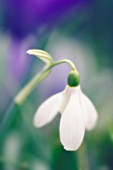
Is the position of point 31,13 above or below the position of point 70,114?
above

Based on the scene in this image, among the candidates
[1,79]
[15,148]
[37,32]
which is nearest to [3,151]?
[15,148]

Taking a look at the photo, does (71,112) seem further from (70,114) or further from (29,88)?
(29,88)

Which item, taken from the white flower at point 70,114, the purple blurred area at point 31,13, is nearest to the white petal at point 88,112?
the white flower at point 70,114

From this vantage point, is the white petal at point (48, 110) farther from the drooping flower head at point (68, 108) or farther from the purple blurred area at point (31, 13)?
the purple blurred area at point (31, 13)

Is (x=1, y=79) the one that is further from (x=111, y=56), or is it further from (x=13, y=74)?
(x=111, y=56)

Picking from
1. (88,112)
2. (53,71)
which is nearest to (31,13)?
(53,71)
